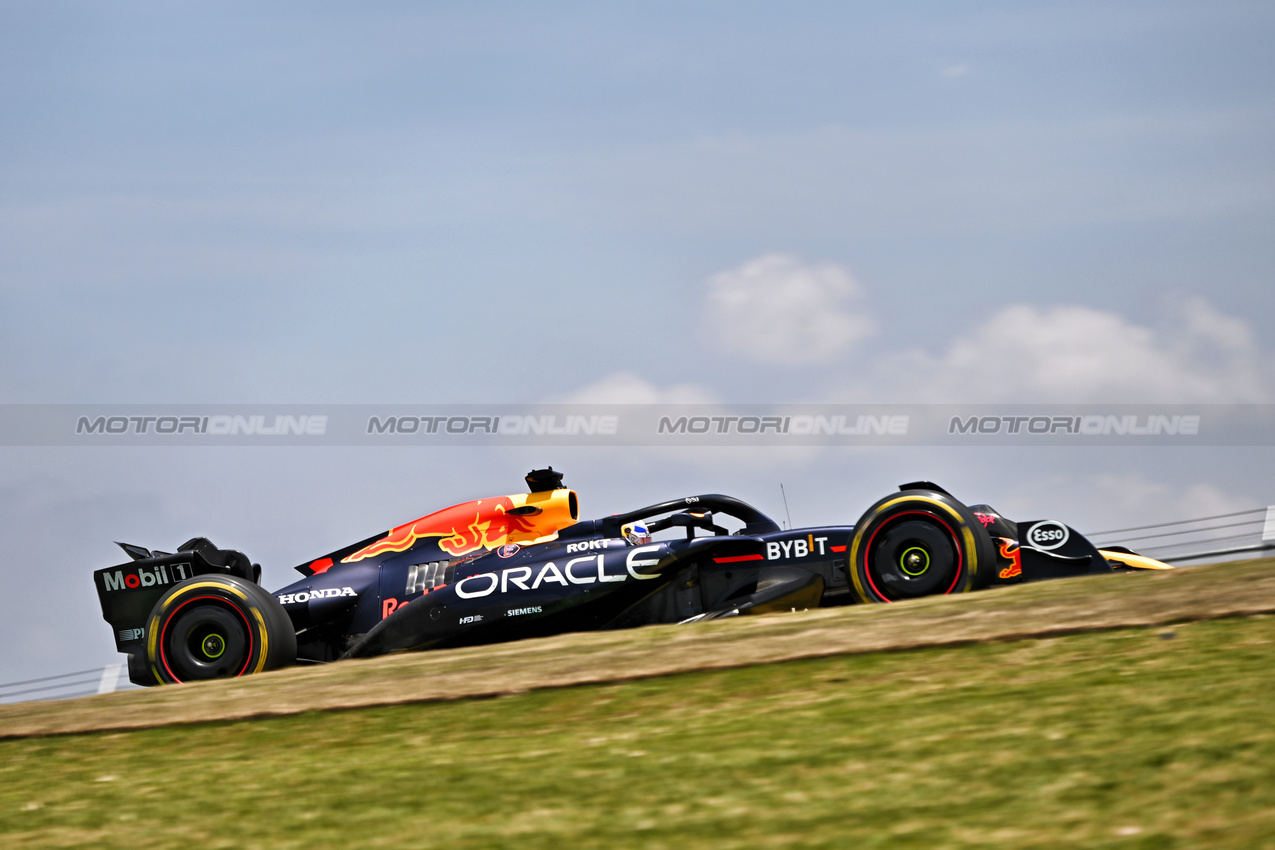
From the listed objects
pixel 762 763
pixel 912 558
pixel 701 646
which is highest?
pixel 912 558

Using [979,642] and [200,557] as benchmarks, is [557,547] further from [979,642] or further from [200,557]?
[979,642]

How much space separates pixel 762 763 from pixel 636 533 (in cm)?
534

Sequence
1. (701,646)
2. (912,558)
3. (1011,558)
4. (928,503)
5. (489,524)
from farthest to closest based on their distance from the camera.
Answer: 1. (489,524)
2. (1011,558)
3. (912,558)
4. (928,503)
5. (701,646)

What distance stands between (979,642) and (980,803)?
2512mm

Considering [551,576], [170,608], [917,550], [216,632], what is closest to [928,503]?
[917,550]

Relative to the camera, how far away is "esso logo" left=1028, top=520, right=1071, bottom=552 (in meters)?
9.78

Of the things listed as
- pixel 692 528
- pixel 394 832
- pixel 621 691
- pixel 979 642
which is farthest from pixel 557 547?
pixel 394 832

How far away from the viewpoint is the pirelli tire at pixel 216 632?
9992mm

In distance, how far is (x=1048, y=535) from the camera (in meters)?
9.84

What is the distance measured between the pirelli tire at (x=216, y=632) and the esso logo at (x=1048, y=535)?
610 centimetres

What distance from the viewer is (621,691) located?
672 cm

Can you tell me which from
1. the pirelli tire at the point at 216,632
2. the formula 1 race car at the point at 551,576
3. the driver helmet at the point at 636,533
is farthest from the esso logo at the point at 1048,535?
the pirelli tire at the point at 216,632

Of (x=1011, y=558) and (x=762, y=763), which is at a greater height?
(x=1011, y=558)

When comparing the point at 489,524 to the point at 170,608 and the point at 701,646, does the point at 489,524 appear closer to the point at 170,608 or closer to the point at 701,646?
the point at 170,608
